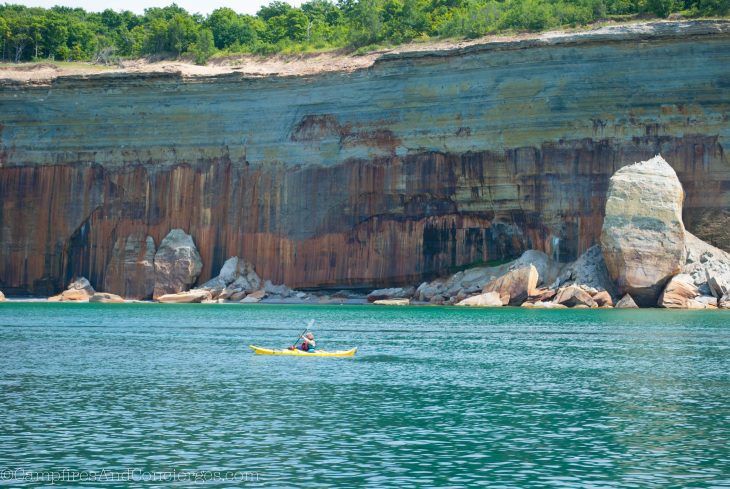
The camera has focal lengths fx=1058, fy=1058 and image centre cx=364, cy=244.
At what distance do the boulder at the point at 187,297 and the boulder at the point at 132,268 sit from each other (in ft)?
5.55

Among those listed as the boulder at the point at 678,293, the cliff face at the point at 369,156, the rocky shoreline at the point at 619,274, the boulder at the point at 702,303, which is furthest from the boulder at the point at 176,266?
the boulder at the point at 702,303

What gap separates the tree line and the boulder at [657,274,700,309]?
17.4 m

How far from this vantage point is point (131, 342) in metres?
34.8

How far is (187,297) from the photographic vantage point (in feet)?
218

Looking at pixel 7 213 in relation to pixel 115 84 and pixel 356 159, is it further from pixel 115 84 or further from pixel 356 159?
pixel 356 159

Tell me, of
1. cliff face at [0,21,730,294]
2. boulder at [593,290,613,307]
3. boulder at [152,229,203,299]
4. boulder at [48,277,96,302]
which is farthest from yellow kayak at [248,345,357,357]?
boulder at [48,277,96,302]

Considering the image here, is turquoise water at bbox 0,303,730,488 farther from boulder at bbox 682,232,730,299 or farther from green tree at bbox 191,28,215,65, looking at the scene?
green tree at bbox 191,28,215,65

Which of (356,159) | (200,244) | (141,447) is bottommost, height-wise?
(141,447)

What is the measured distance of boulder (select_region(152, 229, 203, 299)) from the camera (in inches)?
2643

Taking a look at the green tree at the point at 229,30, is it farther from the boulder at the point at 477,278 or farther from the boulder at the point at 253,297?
the boulder at the point at 477,278

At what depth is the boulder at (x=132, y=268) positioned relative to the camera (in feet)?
226

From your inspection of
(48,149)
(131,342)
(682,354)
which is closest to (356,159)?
(48,149)

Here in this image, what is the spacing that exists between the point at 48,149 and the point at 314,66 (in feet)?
61.8

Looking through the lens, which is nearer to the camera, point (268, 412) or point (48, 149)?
point (268, 412)
